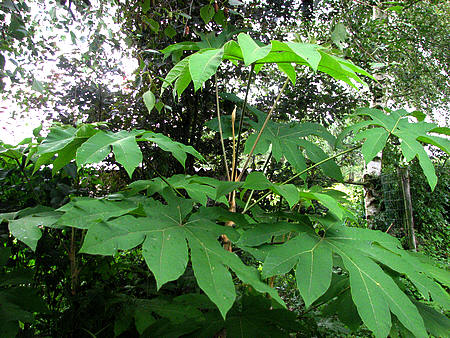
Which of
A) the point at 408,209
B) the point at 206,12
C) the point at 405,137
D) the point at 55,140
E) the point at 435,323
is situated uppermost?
the point at 206,12

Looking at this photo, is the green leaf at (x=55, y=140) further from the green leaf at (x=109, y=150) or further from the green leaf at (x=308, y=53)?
the green leaf at (x=308, y=53)

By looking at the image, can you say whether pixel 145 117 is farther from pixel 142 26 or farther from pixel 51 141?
pixel 51 141

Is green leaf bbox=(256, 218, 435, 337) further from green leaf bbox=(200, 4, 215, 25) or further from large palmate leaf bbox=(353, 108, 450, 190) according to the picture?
green leaf bbox=(200, 4, 215, 25)

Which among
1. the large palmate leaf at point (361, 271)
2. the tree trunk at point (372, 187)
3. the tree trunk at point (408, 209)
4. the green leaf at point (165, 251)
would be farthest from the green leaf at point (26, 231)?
the tree trunk at point (372, 187)

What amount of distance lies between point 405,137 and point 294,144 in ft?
1.25

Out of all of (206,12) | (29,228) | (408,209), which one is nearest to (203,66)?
(29,228)

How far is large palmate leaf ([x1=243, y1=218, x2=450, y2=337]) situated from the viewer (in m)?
0.61

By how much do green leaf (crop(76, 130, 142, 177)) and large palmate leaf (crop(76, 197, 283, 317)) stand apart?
5.1 inches

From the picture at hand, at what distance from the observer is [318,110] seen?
9.00 ft

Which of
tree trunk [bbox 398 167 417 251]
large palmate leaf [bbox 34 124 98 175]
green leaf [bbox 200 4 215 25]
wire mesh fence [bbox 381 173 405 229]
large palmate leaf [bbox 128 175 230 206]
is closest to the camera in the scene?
large palmate leaf [bbox 34 124 98 175]

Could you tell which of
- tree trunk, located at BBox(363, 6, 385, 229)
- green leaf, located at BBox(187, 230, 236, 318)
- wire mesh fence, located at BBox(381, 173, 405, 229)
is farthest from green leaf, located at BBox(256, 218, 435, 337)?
wire mesh fence, located at BBox(381, 173, 405, 229)

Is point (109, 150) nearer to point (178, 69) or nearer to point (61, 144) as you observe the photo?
point (61, 144)

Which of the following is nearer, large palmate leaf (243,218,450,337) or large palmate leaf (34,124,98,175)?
large palmate leaf (243,218,450,337)

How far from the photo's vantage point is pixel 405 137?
880mm
